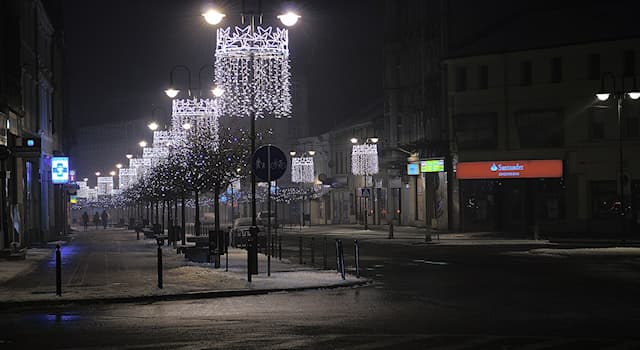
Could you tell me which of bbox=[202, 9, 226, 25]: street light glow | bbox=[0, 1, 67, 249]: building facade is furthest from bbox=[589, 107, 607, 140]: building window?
bbox=[202, 9, 226, 25]: street light glow

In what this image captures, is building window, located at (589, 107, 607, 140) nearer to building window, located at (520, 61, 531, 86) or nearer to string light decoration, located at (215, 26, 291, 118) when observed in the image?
building window, located at (520, 61, 531, 86)

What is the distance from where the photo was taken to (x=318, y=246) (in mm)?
46844

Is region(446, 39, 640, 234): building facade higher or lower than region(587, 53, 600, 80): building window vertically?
lower

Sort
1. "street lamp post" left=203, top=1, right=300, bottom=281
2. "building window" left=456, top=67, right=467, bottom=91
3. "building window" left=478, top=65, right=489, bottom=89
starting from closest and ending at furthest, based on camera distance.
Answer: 1. "street lamp post" left=203, top=1, right=300, bottom=281
2. "building window" left=478, top=65, right=489, bottom=89
3. "building window" left=456, top=67, right=467, bottom=91

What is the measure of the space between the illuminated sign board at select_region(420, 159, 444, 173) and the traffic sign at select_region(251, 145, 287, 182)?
131 feet

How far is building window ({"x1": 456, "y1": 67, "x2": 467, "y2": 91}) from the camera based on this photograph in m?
61.9

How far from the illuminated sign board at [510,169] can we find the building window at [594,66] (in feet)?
17.6

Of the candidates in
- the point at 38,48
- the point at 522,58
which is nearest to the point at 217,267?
the point at 38,48

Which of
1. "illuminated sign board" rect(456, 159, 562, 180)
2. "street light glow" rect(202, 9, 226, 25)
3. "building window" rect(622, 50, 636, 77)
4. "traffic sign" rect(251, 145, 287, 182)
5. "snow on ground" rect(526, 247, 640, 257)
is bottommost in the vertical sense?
"snow on ground" rect(526, 247, 640, 257)

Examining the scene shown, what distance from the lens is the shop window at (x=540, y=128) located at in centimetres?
5831

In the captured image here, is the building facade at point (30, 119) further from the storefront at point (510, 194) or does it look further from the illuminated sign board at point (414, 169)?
the storefront at point (510, 194)

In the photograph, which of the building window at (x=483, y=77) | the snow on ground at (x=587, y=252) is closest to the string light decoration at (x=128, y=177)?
the building window at (x=483, y=77)

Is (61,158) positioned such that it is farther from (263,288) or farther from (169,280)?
(263,288)

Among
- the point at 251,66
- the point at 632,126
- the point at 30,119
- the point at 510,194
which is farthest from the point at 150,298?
the point at 510,194
